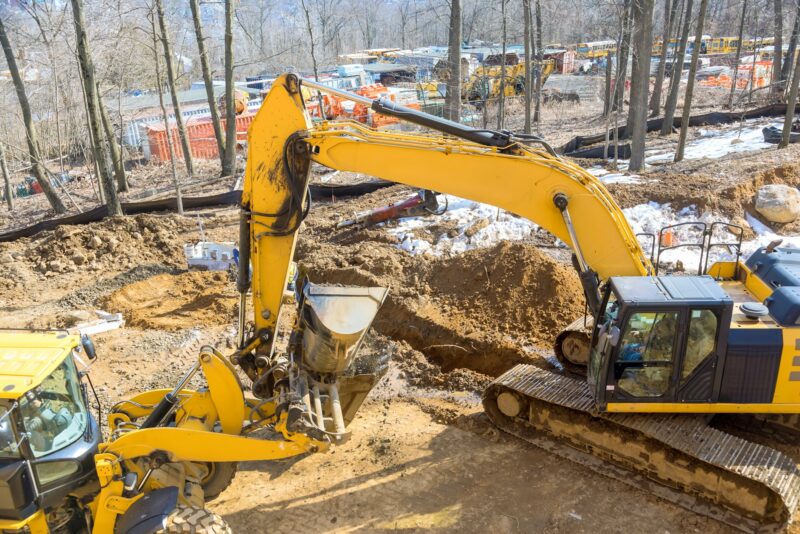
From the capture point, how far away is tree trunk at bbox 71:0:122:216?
1563 centimetres

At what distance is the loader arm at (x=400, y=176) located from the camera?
670 cm

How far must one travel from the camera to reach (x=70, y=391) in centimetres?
564

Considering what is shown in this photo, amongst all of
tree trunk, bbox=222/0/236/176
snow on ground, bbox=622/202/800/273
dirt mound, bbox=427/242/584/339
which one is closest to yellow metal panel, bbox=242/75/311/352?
dirt mound, bbox=427/242/584/339

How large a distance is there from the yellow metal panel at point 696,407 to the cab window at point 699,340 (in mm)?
330

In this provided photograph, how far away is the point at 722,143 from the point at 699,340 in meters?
16.7

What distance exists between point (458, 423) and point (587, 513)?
209cm

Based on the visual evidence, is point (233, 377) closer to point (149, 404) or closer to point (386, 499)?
point (149, 404)

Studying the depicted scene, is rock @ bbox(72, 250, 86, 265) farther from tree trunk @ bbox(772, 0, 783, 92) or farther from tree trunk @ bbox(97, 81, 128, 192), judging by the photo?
Answer: tree trunk @ bbox(772, 0, 783, 92)

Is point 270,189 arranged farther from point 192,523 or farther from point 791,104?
point 791,104

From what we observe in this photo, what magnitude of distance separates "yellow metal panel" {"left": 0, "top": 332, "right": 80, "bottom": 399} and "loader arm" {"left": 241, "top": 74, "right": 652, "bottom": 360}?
2000 mm

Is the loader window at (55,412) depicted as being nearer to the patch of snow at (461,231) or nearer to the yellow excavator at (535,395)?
the yellow excavator at (535,395)

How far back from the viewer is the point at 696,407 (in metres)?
6.83

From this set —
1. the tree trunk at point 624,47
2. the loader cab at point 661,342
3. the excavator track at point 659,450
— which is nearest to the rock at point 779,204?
the tree trunk at point 624,47

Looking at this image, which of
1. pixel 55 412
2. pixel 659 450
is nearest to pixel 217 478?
pixel 55 412
